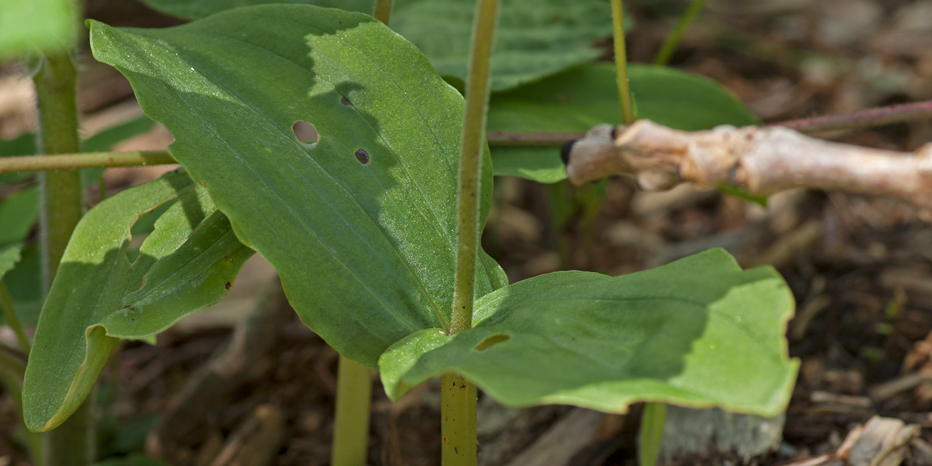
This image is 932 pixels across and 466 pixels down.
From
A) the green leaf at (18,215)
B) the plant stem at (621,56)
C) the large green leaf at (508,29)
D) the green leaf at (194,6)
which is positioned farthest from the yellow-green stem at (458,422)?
the green leaf at (18,215)

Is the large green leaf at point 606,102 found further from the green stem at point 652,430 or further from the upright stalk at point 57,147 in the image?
the upright stalk at point 57,147

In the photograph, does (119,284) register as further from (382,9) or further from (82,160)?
(382,9)

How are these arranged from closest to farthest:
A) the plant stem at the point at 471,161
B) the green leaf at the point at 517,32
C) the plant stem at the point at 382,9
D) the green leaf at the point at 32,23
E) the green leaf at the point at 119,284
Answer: the green leaf at the point at 32,23 → the plant stem at the point at 471,161 → the green leaf at the point at 119,284 → the plant stem at the point at 382,9 → the green leaf at the point at 517,32

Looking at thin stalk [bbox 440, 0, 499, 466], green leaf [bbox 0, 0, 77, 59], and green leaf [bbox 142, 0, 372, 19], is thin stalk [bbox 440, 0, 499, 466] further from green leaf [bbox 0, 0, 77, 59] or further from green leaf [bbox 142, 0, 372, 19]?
green leaf [bbox 142, 0, 372, 19]

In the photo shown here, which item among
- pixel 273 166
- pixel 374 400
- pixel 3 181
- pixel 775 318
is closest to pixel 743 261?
pixel 374 400

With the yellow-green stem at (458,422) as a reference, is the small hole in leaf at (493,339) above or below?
above

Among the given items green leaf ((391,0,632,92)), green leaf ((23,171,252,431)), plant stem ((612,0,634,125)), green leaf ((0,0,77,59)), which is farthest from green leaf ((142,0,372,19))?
green leaf ((0,0,77,59))
